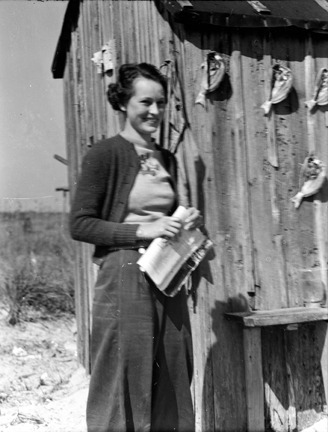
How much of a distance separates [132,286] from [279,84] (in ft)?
6.40

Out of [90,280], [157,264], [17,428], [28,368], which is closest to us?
[157,264]

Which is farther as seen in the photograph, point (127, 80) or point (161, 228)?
point (127, 80)

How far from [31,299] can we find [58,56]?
3326 millimetres

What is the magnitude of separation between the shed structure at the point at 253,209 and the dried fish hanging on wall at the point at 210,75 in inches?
1.6

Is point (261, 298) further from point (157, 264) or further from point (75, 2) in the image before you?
point (75, 2)

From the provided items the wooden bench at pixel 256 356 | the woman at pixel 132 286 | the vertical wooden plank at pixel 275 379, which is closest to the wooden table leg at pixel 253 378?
the wooden bench at pixel 256 356

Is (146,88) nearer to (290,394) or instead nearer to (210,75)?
(210,75)

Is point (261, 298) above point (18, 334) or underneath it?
above

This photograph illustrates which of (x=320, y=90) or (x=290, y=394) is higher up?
(x=320, y=90)

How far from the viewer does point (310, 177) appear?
4.05 meters

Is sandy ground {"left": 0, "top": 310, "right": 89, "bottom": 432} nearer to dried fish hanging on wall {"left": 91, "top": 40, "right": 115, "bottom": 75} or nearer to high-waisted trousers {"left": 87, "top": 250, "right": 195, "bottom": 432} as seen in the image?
high-waisted trousers {"left": 87, "top": 250, "right": 195, "bottom": 432}

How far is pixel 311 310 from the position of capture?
399cm

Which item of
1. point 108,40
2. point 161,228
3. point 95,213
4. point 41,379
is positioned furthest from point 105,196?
point 41,379

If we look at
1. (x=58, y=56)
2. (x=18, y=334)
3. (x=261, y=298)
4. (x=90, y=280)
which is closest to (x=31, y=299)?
(x=18, y=334)
